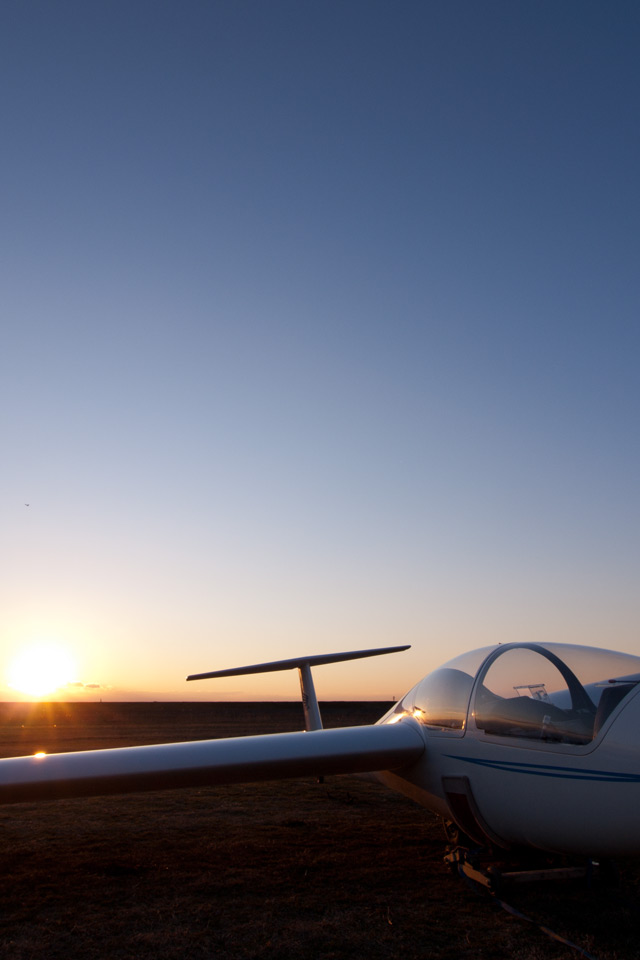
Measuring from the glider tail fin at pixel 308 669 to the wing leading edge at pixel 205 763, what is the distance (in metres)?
3.60

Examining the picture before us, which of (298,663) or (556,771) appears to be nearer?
(556,771)

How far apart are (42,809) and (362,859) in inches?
248

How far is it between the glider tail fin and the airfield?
153 centimetres

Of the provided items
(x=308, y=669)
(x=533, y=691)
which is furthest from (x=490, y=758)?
(x=308, y=669)

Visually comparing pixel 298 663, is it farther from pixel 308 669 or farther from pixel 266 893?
pixel 266 893

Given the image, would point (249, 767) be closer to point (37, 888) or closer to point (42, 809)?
point (37, 888)

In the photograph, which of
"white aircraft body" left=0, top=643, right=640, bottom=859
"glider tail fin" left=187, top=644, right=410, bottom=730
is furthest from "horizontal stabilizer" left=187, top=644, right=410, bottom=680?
"white aircraft body" left=0, top=643, right=640, bottom=859

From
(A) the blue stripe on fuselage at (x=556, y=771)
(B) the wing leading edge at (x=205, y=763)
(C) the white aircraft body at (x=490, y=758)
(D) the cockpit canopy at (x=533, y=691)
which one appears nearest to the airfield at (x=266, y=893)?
(C) the white aircraft body at (x=490, y=758)

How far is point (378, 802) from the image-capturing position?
12.1 m

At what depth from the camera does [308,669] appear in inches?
456

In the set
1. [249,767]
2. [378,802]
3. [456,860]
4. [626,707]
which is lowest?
[378,802]

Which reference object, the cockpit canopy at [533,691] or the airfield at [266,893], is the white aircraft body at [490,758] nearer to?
the cockpit canopy at [533,691]

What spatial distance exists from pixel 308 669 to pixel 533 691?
6.10 meters

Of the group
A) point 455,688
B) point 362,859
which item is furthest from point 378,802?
point 455,688
